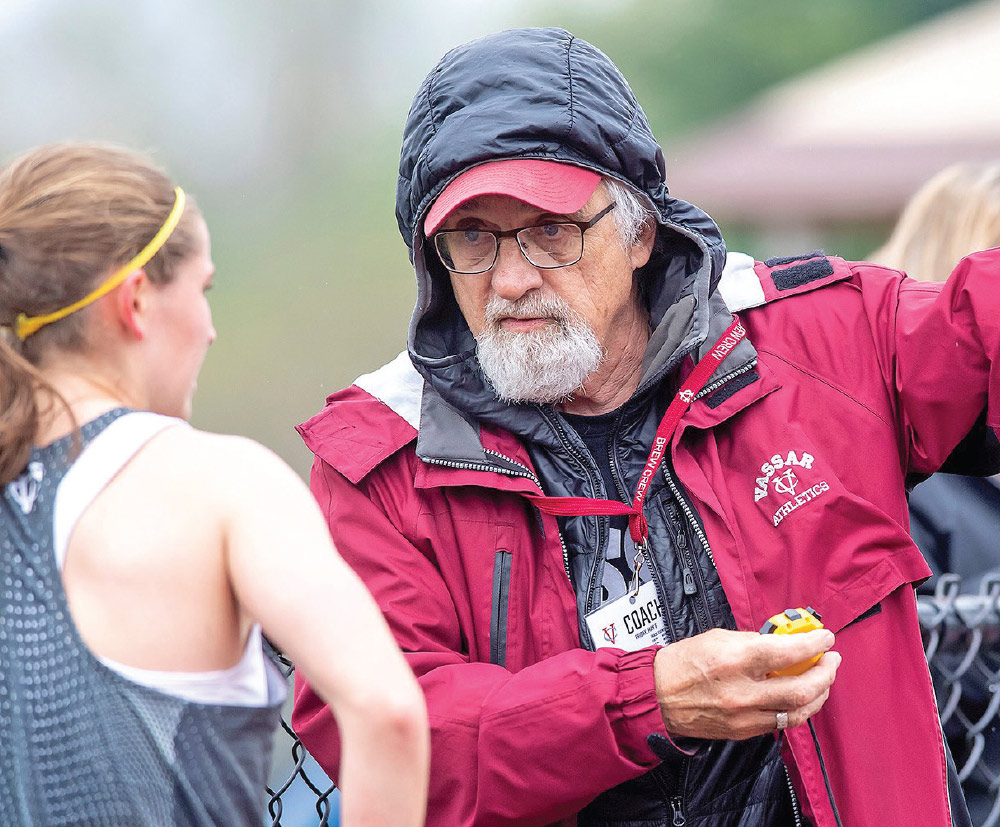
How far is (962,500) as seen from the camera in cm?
299

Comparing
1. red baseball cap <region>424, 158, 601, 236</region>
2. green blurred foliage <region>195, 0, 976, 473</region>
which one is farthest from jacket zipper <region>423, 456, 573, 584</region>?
green blurred foliage <region>195, 0, 976, 473</region>

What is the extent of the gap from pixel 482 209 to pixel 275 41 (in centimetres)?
1092

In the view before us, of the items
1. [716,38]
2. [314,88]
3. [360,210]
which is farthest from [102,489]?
[716,38]

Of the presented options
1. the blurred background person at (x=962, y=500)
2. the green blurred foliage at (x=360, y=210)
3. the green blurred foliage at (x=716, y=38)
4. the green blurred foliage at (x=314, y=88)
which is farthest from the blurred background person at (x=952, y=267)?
the green blurred foliage at (x=716, y=38)

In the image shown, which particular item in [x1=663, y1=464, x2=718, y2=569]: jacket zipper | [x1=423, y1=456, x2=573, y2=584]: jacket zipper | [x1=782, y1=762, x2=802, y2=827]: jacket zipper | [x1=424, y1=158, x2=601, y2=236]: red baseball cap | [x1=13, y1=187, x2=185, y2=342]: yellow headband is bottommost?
[x1=782, y1=762, x2=802, y2=827]: jacket zipper

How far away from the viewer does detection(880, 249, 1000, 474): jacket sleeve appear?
2266 millimetres

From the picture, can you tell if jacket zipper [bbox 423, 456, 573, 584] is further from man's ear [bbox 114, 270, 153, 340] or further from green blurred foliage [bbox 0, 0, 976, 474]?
green blurred foliage [bbox 0, 0, 976, 474]

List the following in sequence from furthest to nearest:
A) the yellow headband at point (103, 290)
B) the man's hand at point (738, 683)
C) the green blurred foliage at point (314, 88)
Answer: the green blurred foliage at point (314, 88) → the man's hand at point (738, 683) → the yellow headband at point (103, 290)

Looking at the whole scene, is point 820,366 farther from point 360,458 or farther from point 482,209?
point 360,458

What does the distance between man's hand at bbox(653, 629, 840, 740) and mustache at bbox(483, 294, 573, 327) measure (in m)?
0.68

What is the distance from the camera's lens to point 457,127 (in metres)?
2.38

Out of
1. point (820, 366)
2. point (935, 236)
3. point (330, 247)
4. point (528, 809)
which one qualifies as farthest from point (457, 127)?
point (330, 247)

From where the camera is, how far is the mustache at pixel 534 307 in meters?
2.45

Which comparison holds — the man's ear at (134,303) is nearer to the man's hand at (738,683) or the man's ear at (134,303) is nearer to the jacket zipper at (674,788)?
the man's hand at (738,683)
